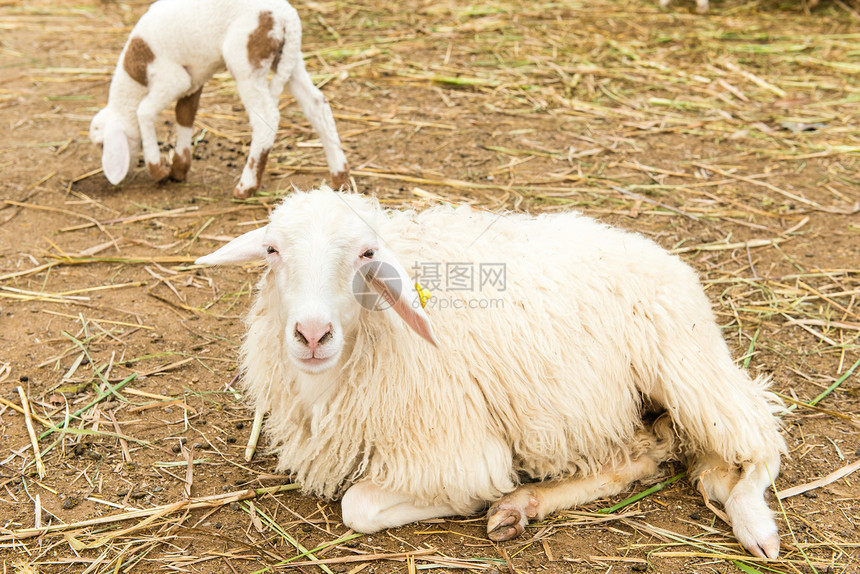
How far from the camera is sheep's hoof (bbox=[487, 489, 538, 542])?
2680 millimetres

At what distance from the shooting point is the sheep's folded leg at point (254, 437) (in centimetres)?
308

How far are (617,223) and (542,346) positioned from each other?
6.69 feet

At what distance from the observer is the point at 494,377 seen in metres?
2.82

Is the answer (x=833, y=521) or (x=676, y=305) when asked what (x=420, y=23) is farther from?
(x=833, y=521)

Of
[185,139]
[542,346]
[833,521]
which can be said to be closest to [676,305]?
[542,346]

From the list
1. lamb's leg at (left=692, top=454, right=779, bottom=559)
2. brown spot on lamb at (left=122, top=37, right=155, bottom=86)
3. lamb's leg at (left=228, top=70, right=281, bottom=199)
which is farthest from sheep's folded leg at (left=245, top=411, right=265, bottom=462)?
brown spot on lamb at (left=122, top=37, right=155, bottom=86)

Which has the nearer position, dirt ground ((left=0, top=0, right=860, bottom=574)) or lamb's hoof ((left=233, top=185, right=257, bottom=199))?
dirt ground ((left=0, top=0, right=860, bottom=574))

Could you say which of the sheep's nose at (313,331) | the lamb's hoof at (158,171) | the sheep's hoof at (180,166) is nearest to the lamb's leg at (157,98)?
the lamb's hoof at (158,171)

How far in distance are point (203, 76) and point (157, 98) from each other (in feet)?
0.99

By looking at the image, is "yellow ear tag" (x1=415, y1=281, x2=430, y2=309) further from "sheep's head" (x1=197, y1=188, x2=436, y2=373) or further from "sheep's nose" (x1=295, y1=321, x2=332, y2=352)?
"sheep's nose" (x1=295, y1=321, x2=332, y2=352)

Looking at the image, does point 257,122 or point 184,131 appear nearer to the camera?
point 257,122

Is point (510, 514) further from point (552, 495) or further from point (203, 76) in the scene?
point (203, 76)

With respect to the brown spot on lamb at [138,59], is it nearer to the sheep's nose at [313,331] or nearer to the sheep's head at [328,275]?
the sheep's head at [328,275]

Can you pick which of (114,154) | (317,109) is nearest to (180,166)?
(114,154)
